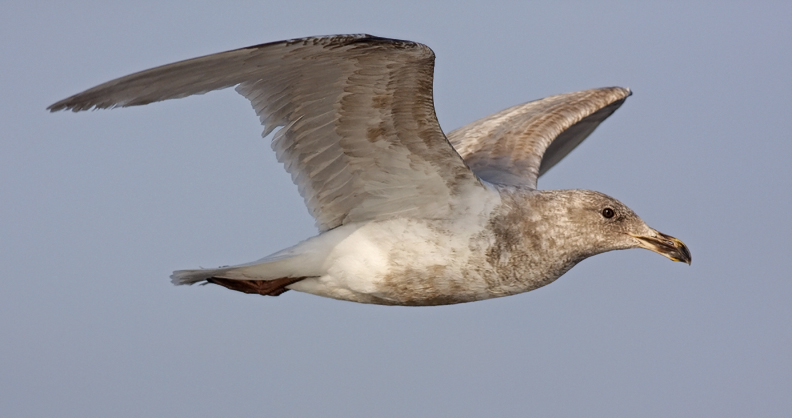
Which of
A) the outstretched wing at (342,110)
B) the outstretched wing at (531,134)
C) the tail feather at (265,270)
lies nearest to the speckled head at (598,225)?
the outstretched wing at (342,110)

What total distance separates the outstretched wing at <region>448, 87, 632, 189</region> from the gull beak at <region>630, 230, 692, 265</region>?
66.4 inches

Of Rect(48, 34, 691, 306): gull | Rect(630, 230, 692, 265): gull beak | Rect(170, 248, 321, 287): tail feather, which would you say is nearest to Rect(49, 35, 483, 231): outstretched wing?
Rect(48, 34, 691, 306): gull

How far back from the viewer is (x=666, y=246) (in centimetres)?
984

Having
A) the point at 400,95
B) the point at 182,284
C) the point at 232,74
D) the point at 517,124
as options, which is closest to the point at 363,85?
the point at 400,95

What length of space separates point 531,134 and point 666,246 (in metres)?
3.18

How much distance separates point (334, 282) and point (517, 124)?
426 cm

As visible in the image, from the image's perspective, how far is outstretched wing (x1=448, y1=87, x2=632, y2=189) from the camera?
11.9m

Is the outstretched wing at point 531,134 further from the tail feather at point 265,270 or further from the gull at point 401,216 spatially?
the tail feather at point 265,270

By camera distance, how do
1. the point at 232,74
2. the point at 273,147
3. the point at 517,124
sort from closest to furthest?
the point at 232,74, the point at 273,147, the point at 517,124

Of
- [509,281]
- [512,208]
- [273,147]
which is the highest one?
[273,147]

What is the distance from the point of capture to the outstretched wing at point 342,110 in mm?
7594

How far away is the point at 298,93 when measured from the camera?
345 inches

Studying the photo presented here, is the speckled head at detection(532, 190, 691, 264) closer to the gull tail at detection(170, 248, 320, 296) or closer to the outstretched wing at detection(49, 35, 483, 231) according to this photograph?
the outstretched wing at detection(49, 35, 483, 231)

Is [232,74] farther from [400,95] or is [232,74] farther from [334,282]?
[334,282]
